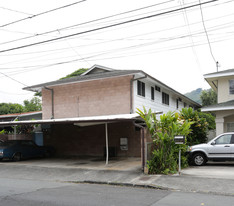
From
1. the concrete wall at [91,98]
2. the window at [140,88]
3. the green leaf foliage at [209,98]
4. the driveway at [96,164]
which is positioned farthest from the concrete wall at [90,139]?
the green leaf foliage at [209,98]

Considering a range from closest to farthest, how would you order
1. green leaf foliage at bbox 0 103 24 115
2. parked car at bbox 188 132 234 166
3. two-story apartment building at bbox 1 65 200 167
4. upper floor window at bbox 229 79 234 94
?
parked car at bbox 188 132 234 166
two-story apartment building at bbox 1 65 200 167
upper floor window at bbox 229 79 234 94
green leaf foliage at bbox 0 103 24 115

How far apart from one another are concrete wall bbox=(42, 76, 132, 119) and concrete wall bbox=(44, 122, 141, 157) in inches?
46.4

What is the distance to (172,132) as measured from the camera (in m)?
12.2

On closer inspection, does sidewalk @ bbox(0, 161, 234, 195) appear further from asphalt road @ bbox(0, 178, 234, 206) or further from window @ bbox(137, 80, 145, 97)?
window @ bbox(137, 80, 145, 97)

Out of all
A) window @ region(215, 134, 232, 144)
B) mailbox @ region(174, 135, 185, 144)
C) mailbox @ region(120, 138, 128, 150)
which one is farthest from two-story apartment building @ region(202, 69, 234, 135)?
mailbox @ region(174, 135, 185, 144)

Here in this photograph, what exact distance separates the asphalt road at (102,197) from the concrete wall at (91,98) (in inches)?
370

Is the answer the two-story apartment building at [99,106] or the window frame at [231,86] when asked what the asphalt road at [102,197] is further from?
the window frame at [231,86]

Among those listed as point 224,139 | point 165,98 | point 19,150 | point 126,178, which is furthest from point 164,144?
point 165,98

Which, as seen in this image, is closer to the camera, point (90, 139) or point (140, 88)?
point (140, 88)

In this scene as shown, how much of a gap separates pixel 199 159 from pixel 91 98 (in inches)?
346

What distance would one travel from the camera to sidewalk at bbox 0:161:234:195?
9.27m

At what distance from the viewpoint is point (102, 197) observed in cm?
785

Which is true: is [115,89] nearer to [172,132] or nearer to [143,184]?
[172,132]

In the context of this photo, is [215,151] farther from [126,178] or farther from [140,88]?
[140,88]
